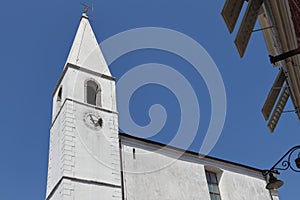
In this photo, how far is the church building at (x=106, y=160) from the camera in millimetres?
11562

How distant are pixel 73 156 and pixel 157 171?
139 inches

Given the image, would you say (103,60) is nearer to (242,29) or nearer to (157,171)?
(157,171)

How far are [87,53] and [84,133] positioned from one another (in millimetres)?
4704

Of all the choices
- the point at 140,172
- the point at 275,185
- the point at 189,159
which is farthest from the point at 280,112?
Answer: the point at 189,159

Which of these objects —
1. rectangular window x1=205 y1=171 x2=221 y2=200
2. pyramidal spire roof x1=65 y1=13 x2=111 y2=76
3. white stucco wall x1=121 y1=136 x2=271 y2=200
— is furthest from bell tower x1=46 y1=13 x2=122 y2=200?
rectangular window x1=205 y1=171 x2=221 y2=200

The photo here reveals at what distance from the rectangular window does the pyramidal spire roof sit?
6410 millimetres

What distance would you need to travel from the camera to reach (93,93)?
591 inches

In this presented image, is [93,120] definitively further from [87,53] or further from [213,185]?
[213,185]

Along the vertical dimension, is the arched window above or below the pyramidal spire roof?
below

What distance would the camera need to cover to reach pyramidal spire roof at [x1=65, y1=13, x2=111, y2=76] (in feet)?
49.8

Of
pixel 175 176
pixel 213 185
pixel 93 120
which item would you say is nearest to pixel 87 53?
pixel 93 120

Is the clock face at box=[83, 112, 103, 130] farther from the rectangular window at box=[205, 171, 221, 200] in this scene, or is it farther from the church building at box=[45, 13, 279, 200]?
the rectangular window at box=[205, 171, 221, 200]

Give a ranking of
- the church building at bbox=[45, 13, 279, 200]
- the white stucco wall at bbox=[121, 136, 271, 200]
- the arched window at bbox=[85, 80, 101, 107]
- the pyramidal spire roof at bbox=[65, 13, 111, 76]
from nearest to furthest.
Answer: the church building at bbox=[45, 13, 279, 200], the white stucco wall at bbox=[121, 136, 271, 200], the arched window at bbox=[85, 80, 101, 107], the pyramidal spire roof at bbox=[65, 13, 111, 76]

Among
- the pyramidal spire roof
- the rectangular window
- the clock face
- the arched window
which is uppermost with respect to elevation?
the pyramidal spire roof
